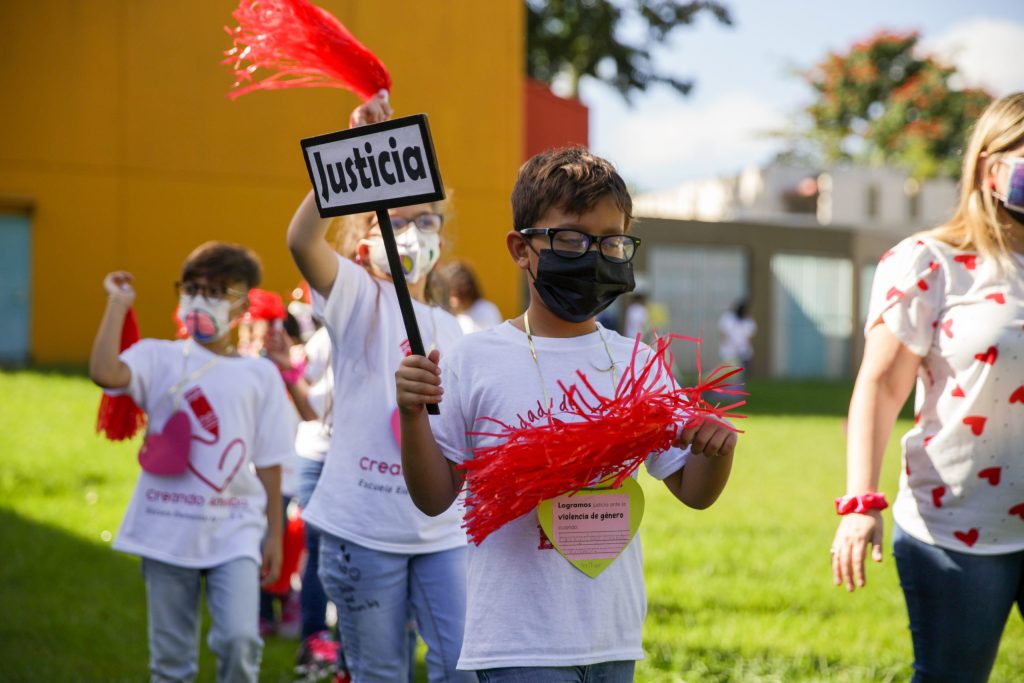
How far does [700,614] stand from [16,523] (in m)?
4.99

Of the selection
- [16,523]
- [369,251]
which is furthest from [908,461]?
[16,523]

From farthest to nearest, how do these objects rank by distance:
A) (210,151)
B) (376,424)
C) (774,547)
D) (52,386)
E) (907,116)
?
(907,116) < (210,151) < (52,386) < (774,547) < (376,424)

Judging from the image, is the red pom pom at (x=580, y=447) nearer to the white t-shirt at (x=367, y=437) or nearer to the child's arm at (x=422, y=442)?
the child's arm at (x=422, y=442)

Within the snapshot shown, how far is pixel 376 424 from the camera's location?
11.3 feet

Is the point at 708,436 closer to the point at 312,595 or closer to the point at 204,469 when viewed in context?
the point at 204,469

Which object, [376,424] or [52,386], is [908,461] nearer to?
[376,424]

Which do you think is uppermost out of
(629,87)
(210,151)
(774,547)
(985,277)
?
(629,87)

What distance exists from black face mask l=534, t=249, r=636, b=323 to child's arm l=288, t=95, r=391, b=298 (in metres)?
0.93

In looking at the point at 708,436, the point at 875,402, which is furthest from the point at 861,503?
the point at 708,436

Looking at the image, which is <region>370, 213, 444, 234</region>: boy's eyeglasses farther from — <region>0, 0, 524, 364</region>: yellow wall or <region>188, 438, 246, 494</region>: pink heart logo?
<region>0, 0, 524, 364</region>: yellow wall

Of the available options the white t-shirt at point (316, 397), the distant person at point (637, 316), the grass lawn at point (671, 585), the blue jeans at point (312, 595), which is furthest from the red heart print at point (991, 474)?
the distant person at point (637, 316)

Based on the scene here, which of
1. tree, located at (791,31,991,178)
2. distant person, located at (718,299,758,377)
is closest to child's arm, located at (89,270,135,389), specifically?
distant person, located at (718,299,758,377)

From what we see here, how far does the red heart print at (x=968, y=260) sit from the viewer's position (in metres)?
3.00

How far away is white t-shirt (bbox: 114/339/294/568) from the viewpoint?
153 inches
